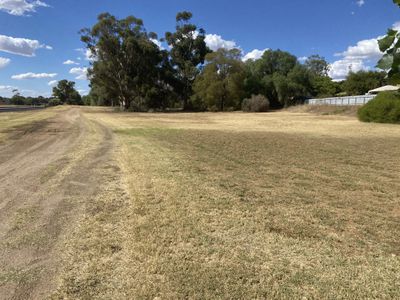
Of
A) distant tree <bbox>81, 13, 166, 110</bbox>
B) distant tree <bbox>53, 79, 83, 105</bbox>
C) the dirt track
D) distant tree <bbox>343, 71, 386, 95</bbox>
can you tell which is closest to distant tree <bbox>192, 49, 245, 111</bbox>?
distant tree <bbox>81, 13, 166, 110</bbox>

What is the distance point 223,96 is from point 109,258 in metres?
50.5

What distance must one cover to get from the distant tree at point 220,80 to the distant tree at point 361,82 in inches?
772

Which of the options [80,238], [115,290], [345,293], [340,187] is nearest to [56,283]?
[115,290]

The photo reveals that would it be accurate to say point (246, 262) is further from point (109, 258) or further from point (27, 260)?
point (27, 260)

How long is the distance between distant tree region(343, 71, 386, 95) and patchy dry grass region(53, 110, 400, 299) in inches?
2146

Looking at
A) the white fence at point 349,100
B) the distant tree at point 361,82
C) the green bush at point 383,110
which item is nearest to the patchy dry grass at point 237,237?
the green bush at point 383,110

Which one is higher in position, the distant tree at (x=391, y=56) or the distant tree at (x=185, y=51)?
the distant tree at (x=185, y=51)

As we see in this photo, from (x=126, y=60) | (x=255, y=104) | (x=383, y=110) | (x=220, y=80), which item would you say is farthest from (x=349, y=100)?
(x=126, y=60)

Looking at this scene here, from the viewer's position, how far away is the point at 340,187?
6.09 m

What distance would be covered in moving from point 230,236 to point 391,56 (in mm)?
2719

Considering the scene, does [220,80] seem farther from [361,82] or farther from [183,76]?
[361,82]

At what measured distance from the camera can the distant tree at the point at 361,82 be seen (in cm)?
5462

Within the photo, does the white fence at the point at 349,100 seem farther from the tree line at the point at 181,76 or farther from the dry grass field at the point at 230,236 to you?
the dry grass field at the point at 230,236

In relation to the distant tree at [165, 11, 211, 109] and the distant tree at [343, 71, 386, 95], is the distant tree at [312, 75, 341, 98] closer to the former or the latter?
the distant tree at [343, 71, 386, 95]
